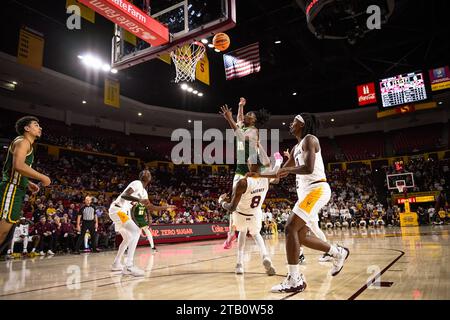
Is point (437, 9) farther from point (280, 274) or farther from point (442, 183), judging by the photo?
point (280, 274)

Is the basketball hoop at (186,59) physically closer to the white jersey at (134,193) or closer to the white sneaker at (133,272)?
the white jersey at (134,193)

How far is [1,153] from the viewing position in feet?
56.6

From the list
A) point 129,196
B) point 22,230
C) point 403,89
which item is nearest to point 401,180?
point 403,89

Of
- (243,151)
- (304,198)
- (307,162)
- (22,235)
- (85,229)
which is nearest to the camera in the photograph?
(307,162)

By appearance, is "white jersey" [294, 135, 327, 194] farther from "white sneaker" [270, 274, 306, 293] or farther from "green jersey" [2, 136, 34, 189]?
"green jersey" [2, 136, 34, 189]

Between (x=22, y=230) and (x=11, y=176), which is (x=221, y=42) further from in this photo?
(x=22, y=230)

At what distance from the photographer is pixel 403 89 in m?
14.8

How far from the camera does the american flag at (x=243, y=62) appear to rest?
13.7 metres

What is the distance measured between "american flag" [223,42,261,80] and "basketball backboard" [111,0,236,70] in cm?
615

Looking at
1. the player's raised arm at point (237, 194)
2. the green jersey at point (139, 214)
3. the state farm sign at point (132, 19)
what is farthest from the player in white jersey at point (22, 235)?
the player's raised arm at point (237, 194)

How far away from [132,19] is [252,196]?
448cm

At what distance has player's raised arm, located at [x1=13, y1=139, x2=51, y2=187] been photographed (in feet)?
11.1

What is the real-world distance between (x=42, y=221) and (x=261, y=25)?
40.2ft

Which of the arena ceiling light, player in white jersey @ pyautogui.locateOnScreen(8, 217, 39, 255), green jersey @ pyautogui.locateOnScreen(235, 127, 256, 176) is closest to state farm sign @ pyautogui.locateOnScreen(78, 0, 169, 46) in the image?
green jersey @ pyautogui.locateOnScreen(235, 127, 256, 176)
